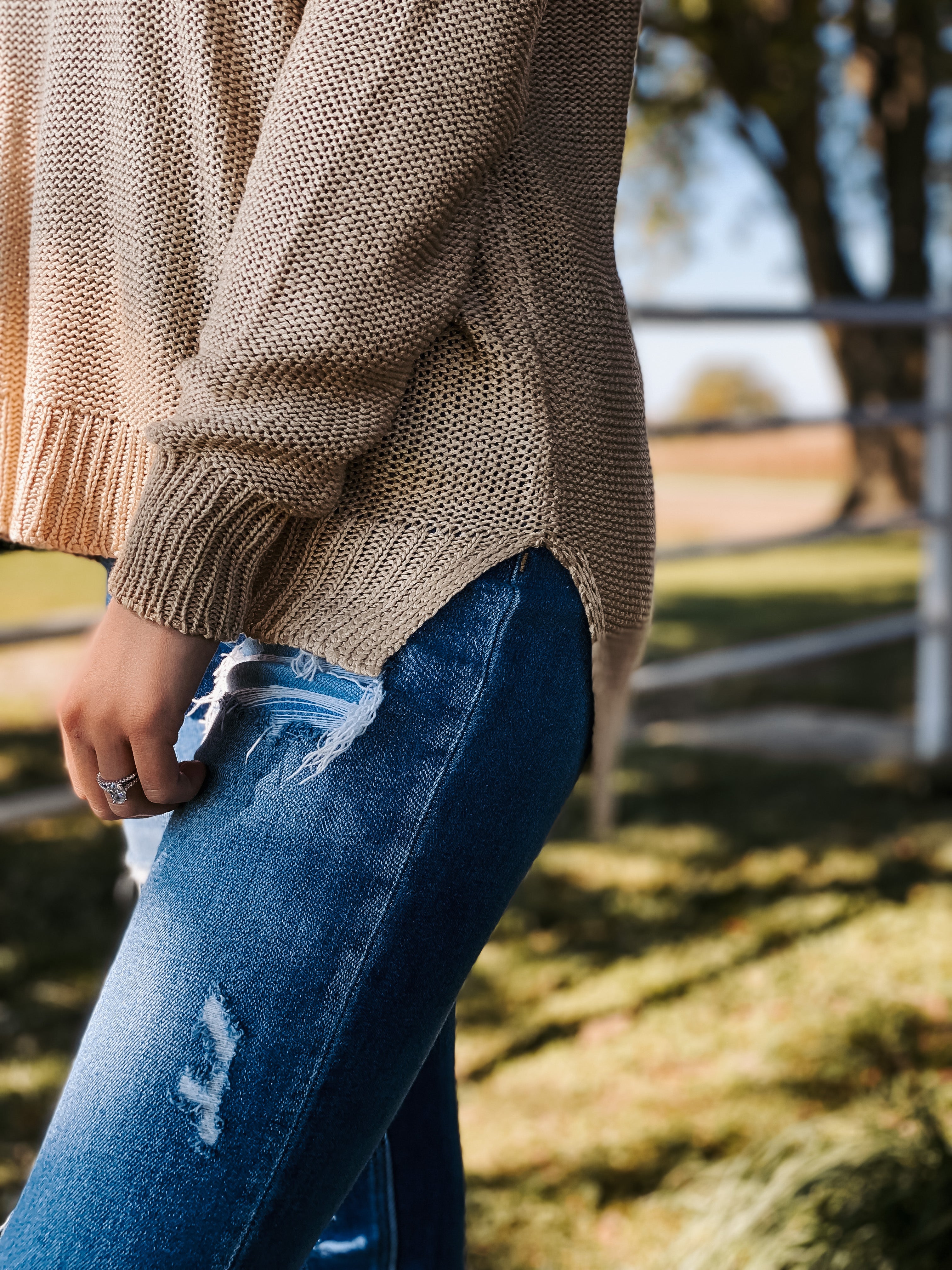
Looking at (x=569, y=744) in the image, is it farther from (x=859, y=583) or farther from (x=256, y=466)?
(x=859, y=583)

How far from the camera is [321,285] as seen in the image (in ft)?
2.52

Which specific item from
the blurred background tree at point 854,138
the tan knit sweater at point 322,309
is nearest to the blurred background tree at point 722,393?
the blurred background tree at point 854,138

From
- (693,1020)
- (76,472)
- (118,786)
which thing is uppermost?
(76,472)

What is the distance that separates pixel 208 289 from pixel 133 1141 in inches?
22.0

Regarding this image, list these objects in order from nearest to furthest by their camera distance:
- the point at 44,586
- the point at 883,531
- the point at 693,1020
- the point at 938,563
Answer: the point at 693,1020, the point at 883,531, the point at 938,563, the point at 44,586

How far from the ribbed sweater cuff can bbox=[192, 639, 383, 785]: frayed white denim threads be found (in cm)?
7

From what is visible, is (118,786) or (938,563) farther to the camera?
(938,563)

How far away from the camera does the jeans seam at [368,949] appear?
75 centimetres

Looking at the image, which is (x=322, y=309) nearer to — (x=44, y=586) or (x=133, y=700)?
(x=133, y=700)

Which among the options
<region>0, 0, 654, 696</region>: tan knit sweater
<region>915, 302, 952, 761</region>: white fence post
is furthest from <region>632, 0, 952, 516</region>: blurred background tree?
<region>0, 0, 654, 696</region>: tan knit sweater

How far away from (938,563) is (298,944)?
13.3 feet

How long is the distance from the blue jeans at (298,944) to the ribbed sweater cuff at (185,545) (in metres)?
0.09

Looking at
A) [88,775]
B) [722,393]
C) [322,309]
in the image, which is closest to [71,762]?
[88,775]

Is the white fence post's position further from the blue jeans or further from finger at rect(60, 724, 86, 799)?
finger at rect(60, 724, 86, 799)
